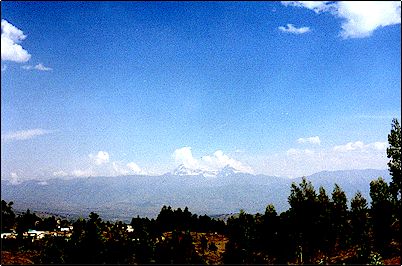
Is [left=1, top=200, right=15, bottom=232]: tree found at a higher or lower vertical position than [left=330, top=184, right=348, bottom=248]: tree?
lower

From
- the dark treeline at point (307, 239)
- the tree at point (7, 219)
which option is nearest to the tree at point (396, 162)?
the dark treeline at point (307, 239)

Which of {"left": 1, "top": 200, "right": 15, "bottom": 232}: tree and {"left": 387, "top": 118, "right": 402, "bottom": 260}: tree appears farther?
{"left": 1, "top": 200, "right": 15, "bottom": 232}: tree

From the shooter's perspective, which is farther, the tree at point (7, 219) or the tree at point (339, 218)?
the tree at point (7, 219)

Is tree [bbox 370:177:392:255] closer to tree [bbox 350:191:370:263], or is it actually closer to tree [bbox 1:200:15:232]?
tree [bbox 350:191:370:263]

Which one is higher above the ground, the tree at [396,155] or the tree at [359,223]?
the tree at [396,155]

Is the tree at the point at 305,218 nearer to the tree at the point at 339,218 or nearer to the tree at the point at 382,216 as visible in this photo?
the tree at the point at 339,218

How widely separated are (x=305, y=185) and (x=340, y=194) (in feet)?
18.1

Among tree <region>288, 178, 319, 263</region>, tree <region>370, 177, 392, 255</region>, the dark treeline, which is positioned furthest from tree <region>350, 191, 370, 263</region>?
tree <region>288, 178, 319, 263</region>

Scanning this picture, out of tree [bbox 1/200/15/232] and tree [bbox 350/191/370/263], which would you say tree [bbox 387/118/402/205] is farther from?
tree [bbox 1/200/15/232]

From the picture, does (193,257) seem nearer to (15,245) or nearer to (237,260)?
(237,260)

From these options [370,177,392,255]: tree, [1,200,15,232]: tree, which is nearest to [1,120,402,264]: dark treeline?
[370,177,392,255]: tree

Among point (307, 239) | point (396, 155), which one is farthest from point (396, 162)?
point (307, 239)

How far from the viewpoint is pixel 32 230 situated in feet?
344

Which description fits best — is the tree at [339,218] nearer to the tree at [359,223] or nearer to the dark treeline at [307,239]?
the dark treeline at [307,239]
